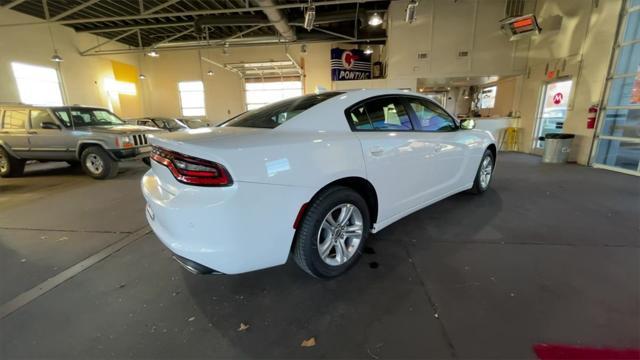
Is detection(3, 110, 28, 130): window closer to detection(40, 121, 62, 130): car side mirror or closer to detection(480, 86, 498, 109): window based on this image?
detection(40, 121, 62, 130): car side mirror

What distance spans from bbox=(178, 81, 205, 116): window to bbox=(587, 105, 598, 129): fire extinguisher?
1538 cm

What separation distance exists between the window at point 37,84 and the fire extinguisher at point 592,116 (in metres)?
15.9

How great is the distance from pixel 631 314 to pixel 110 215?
15.9 ft

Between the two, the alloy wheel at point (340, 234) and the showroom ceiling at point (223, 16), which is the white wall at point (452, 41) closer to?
the showroom ceiling at point (223, 16)

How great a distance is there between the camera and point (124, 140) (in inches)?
206

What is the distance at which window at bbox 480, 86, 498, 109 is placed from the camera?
32.5 feet

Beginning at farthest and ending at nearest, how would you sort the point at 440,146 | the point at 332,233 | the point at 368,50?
the point at 368,50, the point at 440,146, the point at 332,233

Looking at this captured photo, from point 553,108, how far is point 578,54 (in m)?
1.53

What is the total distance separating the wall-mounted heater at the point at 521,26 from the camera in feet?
22.5

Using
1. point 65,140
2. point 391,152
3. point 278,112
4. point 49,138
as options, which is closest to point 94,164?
point 65,140

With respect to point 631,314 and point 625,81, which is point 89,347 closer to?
point 631,314

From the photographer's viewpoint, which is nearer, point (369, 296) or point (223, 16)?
point (369, 296)

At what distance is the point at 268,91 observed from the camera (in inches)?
582

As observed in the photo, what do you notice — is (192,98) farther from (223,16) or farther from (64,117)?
(64,117)
